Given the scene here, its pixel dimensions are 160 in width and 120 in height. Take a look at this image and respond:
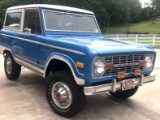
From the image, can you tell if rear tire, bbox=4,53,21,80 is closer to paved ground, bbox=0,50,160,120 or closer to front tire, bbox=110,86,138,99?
paved ground, bbox=0,50,160,120

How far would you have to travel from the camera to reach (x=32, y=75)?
7.54 metres

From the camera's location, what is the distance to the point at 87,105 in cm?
509

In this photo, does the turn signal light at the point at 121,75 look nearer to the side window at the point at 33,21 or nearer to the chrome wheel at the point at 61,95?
the chrome wheel at the point at 61,95

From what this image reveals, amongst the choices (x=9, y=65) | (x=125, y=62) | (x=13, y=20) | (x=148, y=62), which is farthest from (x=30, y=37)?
(x=148, y=62)

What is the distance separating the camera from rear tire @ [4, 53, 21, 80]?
6553 mm

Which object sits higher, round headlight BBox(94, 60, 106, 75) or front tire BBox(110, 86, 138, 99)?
round headlight BBox(94, 60, 106, 75)

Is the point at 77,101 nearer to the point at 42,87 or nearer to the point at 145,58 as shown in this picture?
the point at 145,58

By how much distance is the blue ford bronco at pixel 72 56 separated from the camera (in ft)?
13.0

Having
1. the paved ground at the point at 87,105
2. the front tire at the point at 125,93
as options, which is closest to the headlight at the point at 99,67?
the paved ground at the point at 87,105

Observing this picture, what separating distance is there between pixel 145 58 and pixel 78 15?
1995 millimetres

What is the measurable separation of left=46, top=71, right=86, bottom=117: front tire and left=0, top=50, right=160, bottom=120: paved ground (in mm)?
168

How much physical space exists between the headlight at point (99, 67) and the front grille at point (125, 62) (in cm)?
10

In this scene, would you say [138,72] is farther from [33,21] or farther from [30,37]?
[33,21]

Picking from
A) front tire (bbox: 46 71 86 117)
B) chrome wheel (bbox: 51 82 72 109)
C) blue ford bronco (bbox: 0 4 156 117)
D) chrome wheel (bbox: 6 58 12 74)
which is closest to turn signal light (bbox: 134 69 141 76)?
blue ford bronco (bbox: 0 4 156 117)
